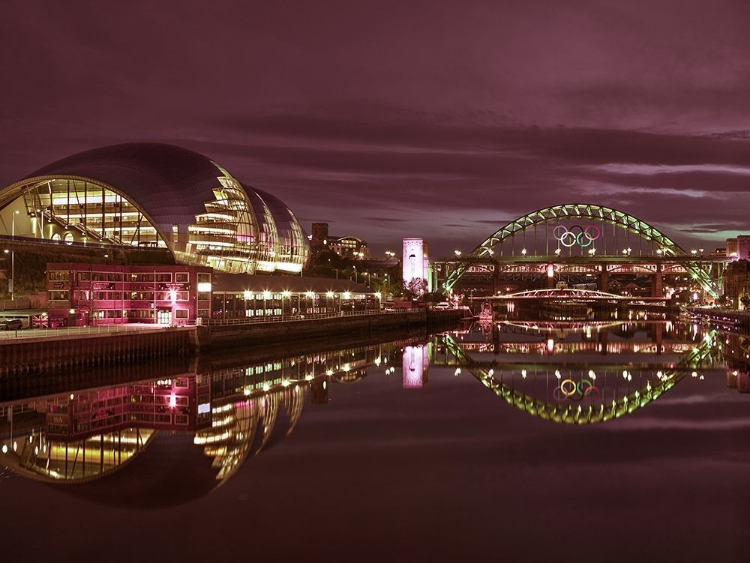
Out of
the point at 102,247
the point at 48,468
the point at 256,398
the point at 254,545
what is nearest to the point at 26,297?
the point at 102,247

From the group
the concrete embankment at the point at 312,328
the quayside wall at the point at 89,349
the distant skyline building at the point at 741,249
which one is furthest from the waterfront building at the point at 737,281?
the quayside wall at the point at 89,349

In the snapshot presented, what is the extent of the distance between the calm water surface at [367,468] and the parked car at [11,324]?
8387mm

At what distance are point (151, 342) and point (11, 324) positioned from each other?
6.95 meters

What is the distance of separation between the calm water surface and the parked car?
8387 mm

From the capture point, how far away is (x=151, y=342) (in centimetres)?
4106

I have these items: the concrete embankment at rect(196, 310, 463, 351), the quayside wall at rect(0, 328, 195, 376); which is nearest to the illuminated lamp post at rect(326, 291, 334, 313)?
the concrete embankment at rect(196, 310, 463, 351)

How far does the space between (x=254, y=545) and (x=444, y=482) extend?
18.7 ft

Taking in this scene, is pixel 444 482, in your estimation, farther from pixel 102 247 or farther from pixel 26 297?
pixel 102 247

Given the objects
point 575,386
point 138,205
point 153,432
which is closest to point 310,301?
point 138,205

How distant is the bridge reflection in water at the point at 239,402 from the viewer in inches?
763

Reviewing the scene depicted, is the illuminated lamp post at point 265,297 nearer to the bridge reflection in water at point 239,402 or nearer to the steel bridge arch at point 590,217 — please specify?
the bridge reflection in water at point 239,402

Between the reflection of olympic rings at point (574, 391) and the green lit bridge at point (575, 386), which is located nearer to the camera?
the green lit bridge at point (575, 386)

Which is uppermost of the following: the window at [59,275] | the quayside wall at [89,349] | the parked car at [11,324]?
the window at [59,275]

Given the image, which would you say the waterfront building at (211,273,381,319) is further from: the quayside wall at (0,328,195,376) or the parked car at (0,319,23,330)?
the parked car at (0,319,23,330)
